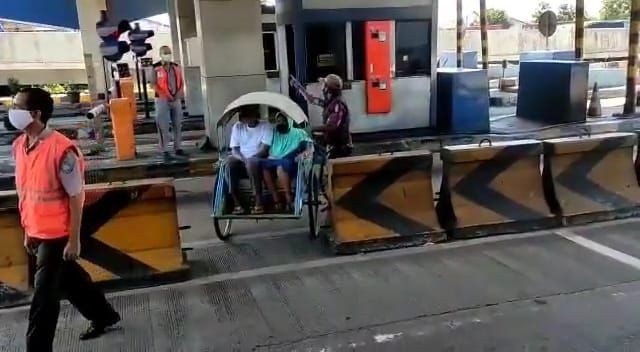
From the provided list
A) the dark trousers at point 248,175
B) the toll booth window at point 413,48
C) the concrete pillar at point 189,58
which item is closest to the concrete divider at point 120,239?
the dark trousers at point 248,175

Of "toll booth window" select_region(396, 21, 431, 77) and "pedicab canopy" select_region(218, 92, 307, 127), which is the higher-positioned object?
"toll booth window" select_region(396, 21, 431, 77)

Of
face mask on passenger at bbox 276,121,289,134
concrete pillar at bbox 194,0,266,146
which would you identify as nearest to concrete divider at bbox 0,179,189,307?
face mask on passenger at bbox 276,121,289,134

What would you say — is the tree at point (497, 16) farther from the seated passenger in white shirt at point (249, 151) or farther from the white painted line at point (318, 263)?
the seated passenger in white shirt at point (249, 151)

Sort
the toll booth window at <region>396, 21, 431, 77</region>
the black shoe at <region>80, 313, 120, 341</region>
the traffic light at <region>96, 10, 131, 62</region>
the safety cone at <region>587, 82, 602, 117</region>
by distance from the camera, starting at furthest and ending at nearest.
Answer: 1. the safety cone at <region>587, 82, 602, 117</region>
2. the traffic light at <region>96, 10, 131, 62</region>
3. the toll booth window at <region>396, 21, 431, 77</region>
4. the black shoe at <region>80, 313, 120, 341</region>

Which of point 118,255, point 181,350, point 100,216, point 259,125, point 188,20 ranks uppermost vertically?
point 188,20

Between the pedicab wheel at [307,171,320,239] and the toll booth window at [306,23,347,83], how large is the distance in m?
5.26

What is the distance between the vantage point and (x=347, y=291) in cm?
495

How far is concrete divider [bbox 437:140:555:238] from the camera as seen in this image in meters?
6.11

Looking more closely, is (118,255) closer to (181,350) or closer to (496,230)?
(181,350)

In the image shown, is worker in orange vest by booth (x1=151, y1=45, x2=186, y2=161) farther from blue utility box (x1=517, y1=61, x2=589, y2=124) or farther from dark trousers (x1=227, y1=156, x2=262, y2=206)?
blue utility box (x1=517, y1=61, x2=589, y2=124)

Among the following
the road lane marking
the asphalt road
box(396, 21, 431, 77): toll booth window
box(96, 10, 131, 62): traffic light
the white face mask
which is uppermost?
box(96, 10, 131, 62): traffic light

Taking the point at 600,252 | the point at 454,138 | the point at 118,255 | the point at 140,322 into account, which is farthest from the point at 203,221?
the point at 454,138

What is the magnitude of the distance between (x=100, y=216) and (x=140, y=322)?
3.71 feet

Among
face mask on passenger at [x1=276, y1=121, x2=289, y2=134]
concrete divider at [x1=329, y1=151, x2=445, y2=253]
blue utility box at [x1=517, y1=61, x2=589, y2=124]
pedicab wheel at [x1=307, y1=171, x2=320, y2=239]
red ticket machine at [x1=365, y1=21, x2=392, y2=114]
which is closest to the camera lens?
concrete divider at [x1=329, y1=151, x2=445, y2=253]
